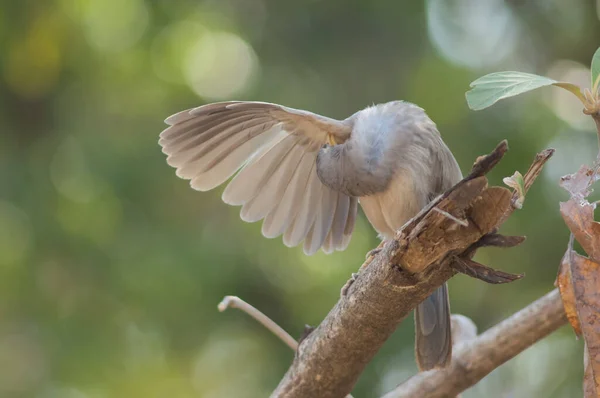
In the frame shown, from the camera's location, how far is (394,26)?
3.66 meters

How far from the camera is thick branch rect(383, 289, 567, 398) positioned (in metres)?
2.03

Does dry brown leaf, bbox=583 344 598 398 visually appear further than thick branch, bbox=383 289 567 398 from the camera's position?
No

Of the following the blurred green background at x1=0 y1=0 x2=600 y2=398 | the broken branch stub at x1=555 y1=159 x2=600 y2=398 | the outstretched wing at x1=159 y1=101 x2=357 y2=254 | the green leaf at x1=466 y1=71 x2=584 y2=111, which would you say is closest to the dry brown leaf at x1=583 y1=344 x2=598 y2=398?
the broken branch stub at x1=555 y1=159 x2=600 y2=398

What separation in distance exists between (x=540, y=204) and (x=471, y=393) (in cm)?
94

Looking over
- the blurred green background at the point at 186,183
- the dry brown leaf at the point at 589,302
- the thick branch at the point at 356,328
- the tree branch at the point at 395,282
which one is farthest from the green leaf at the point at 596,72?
the blurred green background at the point at 186,183

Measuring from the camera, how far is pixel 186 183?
3.48 meters

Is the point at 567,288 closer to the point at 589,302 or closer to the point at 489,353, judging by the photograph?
the point at 589,302

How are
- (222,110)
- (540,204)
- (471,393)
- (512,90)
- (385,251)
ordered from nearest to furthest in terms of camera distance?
(512,90), (385,251), (222,110), (540,204), (471,393)

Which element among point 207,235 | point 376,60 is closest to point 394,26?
point 376,60

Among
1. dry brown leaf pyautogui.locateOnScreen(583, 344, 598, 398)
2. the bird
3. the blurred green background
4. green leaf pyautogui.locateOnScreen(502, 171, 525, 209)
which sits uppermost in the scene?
the blurred green background

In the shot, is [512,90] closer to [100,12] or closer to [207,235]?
[207,235]

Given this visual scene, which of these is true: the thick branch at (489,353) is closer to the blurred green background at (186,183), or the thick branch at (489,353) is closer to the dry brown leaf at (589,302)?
the dry brown leaf at (589,302)

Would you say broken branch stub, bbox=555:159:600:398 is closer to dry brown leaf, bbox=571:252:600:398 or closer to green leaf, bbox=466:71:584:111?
dry brown leaf, bbox=571:252:600:398

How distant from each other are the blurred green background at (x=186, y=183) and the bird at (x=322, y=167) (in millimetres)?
1020
